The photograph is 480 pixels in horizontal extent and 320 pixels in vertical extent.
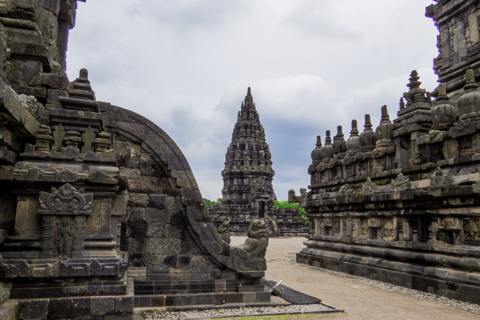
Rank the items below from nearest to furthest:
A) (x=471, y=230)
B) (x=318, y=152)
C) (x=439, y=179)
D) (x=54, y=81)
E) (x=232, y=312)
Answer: (x=54, y=81)
(x=232, y=312)
(x=471, y=230)
(x=439, y=179)
(x=318, y=152)

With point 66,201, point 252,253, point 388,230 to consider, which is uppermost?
point 66,201

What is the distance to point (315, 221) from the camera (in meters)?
16.5

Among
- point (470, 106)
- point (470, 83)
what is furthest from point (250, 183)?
point (470, 106)

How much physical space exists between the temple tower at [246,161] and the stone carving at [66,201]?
143 feet

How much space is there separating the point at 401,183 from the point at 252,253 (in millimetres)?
5401

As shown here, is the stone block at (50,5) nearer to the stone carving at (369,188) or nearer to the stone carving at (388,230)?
the stone carving at (369,188)

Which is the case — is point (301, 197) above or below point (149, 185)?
above

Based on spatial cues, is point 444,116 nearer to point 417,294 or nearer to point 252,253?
point 417,294

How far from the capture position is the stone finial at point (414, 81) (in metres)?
12.3

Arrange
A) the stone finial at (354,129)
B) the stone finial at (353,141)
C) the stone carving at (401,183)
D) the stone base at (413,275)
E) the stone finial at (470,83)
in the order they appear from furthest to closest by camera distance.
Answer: the stone finial at (354,129) → the stone finial at (353,141) → the stone carving at (401,183) → the stone finial at (470,83) → the stone base at (413,275)

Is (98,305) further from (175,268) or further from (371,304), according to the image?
→ (371,304)

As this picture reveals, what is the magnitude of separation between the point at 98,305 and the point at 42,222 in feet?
4.35

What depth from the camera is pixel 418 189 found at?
33.1 ft

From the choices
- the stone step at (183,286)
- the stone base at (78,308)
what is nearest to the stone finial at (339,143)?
the stone step at (183,286)
